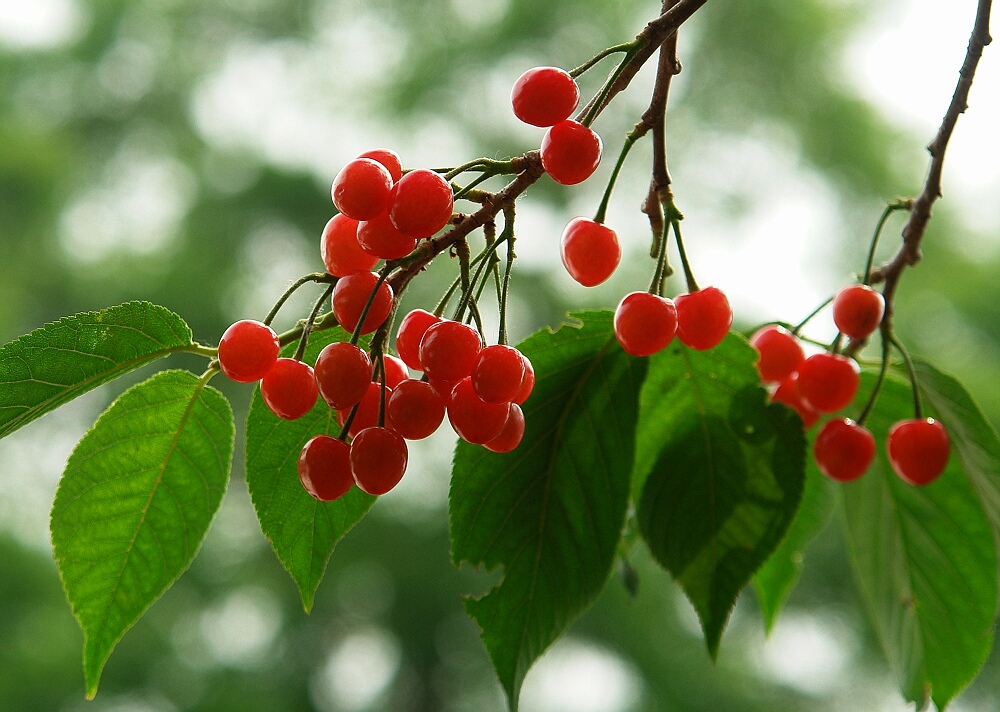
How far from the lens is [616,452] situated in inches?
18.9

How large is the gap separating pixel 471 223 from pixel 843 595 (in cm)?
630

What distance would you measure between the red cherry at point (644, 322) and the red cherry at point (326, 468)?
13cm

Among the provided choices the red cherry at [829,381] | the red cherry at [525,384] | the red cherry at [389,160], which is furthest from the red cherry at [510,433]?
the red cherry at [829,381]

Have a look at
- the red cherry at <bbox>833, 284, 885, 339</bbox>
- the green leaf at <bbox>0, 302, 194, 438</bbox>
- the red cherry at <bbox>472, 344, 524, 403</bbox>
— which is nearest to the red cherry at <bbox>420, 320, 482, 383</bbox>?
the red cherry at <bbox>472, 344, 524, 403</bbox>

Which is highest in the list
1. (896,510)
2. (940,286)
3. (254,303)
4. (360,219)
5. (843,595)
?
(360,219)

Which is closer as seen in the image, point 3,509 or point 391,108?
point 3,509

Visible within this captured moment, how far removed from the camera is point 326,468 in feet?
1.24

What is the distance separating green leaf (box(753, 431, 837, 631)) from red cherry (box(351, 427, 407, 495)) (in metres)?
0.36

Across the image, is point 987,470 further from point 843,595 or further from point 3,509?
point 3,509

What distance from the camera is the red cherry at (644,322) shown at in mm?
402

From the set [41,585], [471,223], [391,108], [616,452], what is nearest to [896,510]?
[616,452]

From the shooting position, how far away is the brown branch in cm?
50

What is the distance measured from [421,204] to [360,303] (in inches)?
2.0

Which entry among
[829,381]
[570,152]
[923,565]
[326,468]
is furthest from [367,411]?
[923,565]
